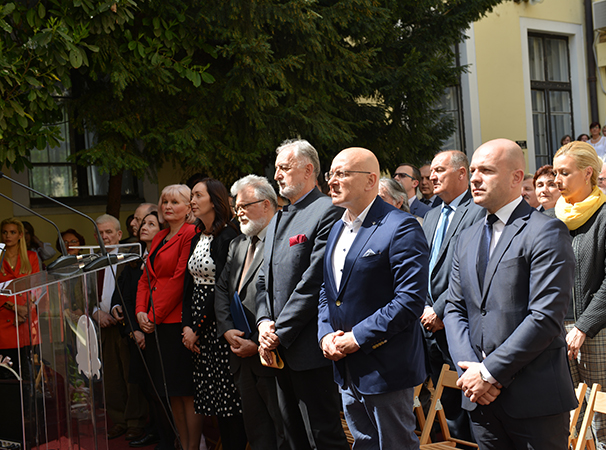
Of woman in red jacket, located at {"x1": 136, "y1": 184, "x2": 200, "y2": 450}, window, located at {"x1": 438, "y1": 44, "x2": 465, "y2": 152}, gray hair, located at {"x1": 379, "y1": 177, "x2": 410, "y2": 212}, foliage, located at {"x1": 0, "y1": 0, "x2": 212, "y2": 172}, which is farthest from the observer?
window, located at {"x1": 438, "y1": 44, "x2": 465, "y2": 152}

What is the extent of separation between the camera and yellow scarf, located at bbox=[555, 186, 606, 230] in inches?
146

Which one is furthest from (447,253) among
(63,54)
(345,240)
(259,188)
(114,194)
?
(114,194)

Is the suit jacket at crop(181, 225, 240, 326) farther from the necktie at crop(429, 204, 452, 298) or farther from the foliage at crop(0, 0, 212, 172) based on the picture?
the foliage at crop(0, 0, 212, 172)

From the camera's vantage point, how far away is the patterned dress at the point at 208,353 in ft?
14.2

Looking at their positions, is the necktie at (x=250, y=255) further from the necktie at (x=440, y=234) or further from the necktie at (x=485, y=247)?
the necktie at (x=485, y=247)

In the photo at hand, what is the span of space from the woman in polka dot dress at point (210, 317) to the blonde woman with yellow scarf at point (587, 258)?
7.65ft

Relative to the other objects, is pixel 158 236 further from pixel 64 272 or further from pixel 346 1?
pixel 346 1

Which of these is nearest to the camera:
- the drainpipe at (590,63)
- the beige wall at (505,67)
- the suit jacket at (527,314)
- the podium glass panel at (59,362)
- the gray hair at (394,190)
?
the podium glass panel at (59,362)

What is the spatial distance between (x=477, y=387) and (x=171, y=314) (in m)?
2.78

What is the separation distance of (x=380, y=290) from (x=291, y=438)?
1309 mm

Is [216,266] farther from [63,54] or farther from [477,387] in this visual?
[477,387]

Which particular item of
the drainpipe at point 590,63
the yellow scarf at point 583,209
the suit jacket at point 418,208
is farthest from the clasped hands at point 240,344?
the drainpipe at point 590,63

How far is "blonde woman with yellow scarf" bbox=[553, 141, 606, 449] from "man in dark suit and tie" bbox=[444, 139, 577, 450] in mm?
1078

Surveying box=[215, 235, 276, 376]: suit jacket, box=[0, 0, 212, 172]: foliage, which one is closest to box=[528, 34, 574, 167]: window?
box=[0, 0, 212, 172]: foliage
